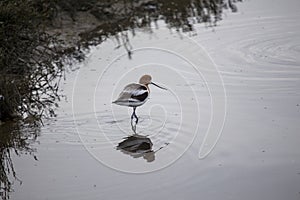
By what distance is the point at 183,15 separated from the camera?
14148 mm

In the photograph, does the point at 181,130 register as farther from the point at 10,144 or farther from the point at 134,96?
the point at 10,144

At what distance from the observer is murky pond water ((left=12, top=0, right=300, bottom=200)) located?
18.2ft

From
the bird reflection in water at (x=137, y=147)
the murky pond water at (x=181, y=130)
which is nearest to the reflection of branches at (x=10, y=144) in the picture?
the murky pond water at (x=181, y=130)

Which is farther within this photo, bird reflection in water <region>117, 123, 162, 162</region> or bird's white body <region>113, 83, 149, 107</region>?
bird's white body <region>113, 83, 149, 107</region>

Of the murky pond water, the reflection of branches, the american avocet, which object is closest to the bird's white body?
the american avocet

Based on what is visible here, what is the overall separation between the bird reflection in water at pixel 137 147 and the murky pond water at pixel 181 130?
0.04ft

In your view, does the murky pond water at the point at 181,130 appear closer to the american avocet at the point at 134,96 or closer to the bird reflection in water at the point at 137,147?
the bird reflection in water at the point at 137,147

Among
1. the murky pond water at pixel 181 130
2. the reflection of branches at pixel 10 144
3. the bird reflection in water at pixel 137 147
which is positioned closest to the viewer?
the murky pond water at pixel 181 130

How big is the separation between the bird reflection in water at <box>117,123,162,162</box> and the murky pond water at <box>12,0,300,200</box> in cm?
1

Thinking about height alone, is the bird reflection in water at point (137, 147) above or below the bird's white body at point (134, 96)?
below

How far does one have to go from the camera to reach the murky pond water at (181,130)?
5535mm

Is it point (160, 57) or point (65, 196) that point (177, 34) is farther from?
point (65, 196)

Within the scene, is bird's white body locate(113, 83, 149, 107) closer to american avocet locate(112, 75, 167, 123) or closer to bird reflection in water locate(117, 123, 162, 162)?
american avocet locate(112, 75, 167, 123)

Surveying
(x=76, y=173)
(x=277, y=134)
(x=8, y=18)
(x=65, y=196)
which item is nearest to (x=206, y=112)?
(x=277, y=134)
